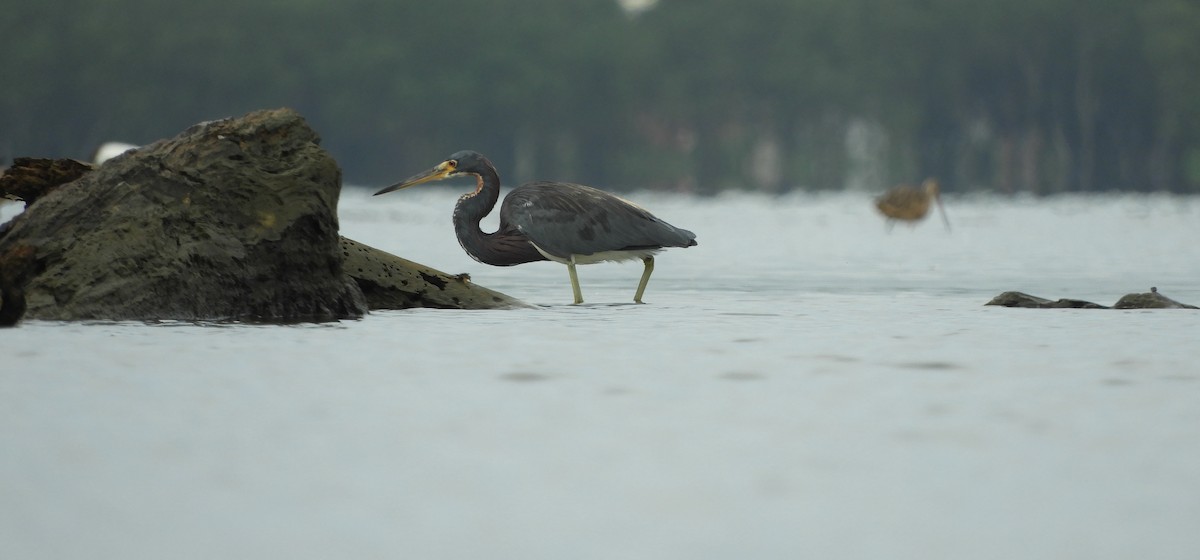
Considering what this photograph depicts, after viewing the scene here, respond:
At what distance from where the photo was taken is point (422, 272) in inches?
432

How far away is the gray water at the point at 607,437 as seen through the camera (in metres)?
4.15

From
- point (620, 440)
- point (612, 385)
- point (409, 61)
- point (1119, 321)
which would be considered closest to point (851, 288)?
point (1119, 321)

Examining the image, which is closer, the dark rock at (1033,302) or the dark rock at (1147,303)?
the dark rock at (1147,303)

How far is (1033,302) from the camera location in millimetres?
10805

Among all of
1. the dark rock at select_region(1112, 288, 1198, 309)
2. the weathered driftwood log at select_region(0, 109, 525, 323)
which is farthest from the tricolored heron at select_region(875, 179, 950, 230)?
the weathered driftwood log at select_region(0, 109, 525, 323)

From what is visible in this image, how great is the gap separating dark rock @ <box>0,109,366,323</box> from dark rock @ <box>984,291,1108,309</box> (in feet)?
13.7

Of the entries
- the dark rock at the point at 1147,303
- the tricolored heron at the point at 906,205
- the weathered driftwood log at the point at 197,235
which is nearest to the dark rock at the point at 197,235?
the weathered driftwood log at the point at 197,235

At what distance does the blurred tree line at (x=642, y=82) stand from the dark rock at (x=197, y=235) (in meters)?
54.9

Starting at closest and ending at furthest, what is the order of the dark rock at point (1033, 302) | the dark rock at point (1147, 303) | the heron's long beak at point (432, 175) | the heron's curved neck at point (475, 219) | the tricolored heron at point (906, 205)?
the dark rock at point (1147, 303), the dark rock at point (1033, 302), the heron's curved neck at point (475, 219), the heron's long beak at point (432, 175), the tricolored heron at point (906, 205)

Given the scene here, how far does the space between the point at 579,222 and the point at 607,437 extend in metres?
5.63

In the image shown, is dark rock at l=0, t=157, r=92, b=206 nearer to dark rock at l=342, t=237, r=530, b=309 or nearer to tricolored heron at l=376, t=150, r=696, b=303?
dark rock at l=342, t=237, r=530, b=309

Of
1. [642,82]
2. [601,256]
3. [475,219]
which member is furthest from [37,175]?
[642,82]

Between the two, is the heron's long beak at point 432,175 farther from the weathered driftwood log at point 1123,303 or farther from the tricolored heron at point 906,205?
the tricolored heron at point 906,205

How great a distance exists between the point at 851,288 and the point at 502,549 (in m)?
9.58
